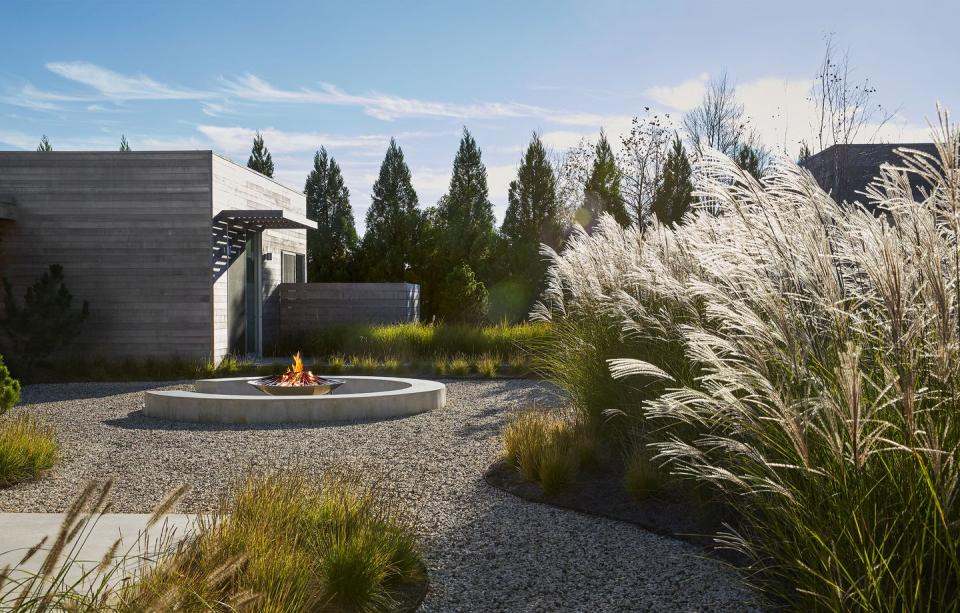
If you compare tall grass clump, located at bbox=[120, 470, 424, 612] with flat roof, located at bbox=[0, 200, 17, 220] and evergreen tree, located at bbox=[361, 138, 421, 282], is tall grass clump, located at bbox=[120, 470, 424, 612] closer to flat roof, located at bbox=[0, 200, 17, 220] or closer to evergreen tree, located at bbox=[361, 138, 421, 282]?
flat roof, located at bbox=[0, 200, 17, 220]

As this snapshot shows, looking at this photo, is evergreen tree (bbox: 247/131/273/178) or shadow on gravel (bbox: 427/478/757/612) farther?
evergreen tree (bbox: 247/131/273/178)

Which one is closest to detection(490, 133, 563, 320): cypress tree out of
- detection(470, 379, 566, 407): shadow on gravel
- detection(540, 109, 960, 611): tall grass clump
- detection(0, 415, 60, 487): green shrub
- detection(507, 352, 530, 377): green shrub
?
detection(507, 352, 530, 377): green shrub

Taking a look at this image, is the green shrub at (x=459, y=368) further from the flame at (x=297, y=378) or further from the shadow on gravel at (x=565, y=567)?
the shadow on gravel at (x=565, y=567)

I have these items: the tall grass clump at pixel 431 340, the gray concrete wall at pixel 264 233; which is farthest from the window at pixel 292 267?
the tall grass clump at pixel 431 340

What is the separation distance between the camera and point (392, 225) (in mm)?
24656

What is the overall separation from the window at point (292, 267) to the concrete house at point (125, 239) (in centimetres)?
443

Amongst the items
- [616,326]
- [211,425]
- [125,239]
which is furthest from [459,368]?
[616,326]

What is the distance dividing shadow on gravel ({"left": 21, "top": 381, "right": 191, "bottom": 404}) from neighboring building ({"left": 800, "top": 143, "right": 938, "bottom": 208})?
44.0 feet

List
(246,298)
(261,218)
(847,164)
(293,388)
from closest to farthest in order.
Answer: (293,388)
(261,218)
(246,298)
(847,164)

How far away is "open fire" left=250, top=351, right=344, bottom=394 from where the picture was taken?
9.30 meters

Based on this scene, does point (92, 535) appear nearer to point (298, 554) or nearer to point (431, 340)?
point (298, 554)

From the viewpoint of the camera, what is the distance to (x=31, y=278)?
13.2m

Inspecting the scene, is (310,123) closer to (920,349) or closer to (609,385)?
(609,385)

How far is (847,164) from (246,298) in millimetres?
13016
